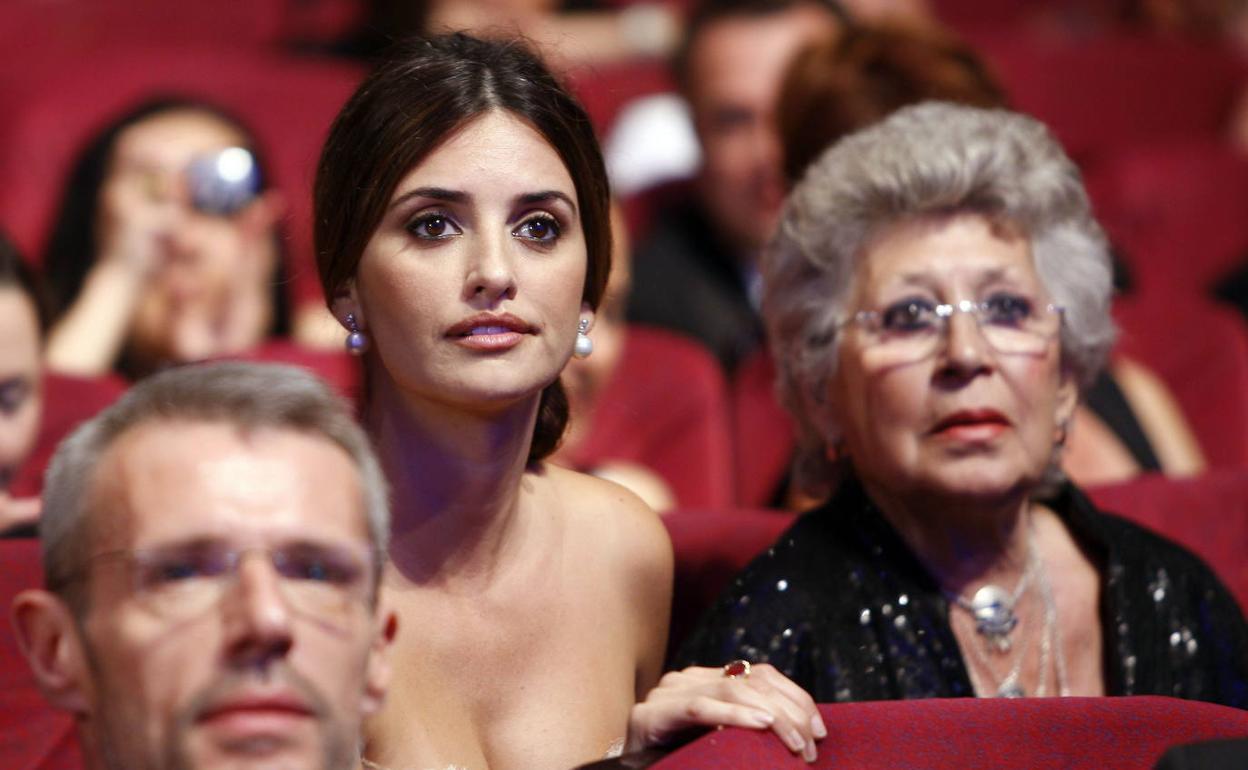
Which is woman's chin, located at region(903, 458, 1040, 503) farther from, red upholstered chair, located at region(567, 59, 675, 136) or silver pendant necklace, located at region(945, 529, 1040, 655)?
red upholstered chair, located at region(567, 59, 675, 136)

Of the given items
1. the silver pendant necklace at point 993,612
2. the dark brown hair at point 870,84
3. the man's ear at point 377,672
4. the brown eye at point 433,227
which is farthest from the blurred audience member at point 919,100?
the man's ear at point 377,672

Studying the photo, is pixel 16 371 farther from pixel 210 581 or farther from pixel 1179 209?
pixel 1179 209

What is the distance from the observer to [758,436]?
8.27ft

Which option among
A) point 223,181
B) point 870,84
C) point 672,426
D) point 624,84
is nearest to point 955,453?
point 870,84

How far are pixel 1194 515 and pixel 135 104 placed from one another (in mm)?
1638

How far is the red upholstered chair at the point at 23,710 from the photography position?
1558mm

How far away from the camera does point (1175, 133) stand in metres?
3.83

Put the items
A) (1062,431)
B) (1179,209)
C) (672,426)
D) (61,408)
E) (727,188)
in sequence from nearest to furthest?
(1062,431) → (61,408) → (672,426) → (727,188) → (1179,209)

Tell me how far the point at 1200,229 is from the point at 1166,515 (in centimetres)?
146

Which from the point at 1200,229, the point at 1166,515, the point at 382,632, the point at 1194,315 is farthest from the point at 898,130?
the point at 1200,229

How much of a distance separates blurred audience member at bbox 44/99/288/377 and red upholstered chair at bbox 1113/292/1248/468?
1.23m

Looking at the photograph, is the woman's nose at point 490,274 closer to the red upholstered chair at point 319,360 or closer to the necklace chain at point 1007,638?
the necklace chain at point 1007,638

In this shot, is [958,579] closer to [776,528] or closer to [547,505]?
[776,528]

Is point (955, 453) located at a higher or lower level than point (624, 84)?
lower
